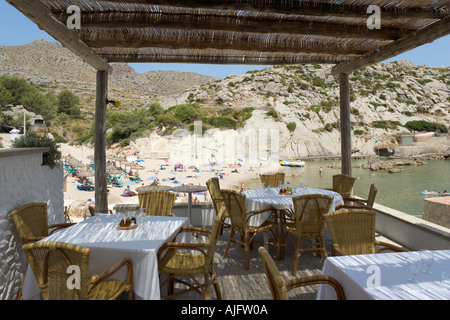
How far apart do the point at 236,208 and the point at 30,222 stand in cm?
199

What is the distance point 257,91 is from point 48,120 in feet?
103

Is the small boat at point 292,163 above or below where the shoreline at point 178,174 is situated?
above

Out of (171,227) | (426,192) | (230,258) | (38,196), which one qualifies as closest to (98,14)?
(38,196)

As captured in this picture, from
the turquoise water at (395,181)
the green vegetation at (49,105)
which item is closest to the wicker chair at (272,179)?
the turquoise water at (395,181)

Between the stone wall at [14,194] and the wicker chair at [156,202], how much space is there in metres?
0.99

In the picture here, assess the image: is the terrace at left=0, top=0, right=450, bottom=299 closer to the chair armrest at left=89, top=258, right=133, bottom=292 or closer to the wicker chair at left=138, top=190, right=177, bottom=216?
the wicker chair at left=138, top=190, right=177, bottom=216

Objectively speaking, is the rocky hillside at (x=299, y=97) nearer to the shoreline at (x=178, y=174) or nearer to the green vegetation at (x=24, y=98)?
the shoreline at (x=178, y=174)

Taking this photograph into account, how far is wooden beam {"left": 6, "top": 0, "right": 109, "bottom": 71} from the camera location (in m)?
2.31

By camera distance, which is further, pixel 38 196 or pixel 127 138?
pixel 127 138

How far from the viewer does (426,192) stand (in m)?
19.5

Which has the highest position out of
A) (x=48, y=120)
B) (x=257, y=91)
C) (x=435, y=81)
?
(x=435, y=81)

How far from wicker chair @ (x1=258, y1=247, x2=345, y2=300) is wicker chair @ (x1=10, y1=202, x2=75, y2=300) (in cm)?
185

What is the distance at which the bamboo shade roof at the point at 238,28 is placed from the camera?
9.29ft
